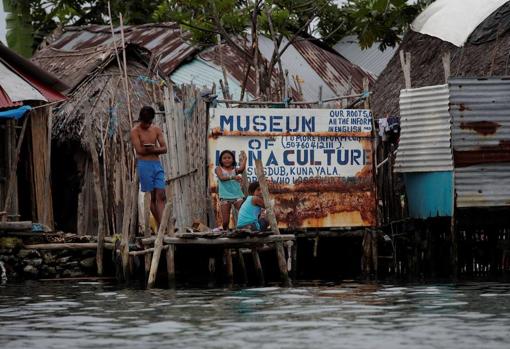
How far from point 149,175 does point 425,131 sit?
13.7 ft

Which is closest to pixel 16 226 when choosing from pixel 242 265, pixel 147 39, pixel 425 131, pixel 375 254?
pixel 242 265

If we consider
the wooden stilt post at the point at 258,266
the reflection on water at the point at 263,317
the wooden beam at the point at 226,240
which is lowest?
the reflection on water at the point at 263,317

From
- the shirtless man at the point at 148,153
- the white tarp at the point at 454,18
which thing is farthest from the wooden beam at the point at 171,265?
the white tarp at the point at 454,18

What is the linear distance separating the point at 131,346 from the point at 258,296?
4650 millimetres

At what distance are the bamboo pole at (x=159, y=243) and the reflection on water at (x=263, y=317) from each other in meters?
0.39

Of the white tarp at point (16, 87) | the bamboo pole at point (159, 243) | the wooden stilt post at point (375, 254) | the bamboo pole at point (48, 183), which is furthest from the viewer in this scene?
the bamboo pole at point (48, 183)

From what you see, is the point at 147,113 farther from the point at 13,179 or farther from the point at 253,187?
the point at 13,179

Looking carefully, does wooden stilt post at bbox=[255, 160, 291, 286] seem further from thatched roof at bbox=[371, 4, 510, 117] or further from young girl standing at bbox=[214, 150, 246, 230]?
thatched roof at bbox=[371, 4, 510, 117]

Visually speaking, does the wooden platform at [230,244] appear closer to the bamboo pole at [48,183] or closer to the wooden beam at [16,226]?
the wooden beam at [16,226]

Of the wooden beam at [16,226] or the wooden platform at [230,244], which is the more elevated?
the wooden beam at [16,226]

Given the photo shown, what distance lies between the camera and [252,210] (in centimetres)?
1761

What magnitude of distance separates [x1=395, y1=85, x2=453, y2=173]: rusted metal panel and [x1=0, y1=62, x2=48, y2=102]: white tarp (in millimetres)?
5272

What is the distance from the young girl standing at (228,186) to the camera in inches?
723

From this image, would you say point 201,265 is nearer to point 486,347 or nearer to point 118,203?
point 118,203
